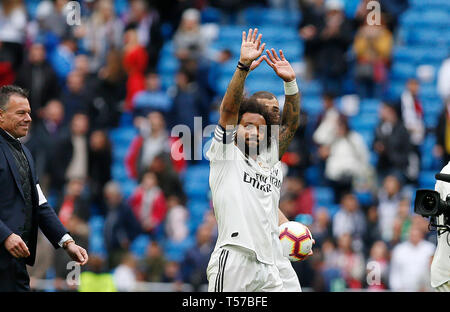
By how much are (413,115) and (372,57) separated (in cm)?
179

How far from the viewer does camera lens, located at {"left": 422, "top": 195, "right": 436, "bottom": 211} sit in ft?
25.8

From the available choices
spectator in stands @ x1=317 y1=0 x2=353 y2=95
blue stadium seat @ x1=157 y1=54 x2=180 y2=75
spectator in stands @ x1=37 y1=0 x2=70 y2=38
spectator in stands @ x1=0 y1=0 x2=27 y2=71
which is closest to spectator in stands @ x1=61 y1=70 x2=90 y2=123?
spectator in stands @ x1=0 y1=0 x2=27 y2=71

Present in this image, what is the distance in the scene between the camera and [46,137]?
54.8 ft

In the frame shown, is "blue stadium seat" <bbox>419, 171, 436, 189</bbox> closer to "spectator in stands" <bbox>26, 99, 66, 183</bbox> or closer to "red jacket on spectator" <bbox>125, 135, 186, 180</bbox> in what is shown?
"red jacket on spectator" <bbox>125, 135, 186, 180</bbox>

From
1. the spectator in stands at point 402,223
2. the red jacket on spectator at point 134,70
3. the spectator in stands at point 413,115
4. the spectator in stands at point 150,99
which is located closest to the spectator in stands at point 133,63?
the red jacket on spectator at point 134,70

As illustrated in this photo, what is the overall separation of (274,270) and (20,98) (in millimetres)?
2405

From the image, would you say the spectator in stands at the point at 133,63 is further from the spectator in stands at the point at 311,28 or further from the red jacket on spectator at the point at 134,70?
the spectator in stands at the point at 311,28

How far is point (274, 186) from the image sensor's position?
8.09 meters

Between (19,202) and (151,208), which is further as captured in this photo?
(151,208)

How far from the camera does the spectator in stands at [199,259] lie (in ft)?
47.2

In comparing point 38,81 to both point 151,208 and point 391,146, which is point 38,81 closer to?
point 151,208

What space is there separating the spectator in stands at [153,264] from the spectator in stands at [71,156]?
2029 mm

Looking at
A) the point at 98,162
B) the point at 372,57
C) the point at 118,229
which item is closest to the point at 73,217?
the point at 118,229

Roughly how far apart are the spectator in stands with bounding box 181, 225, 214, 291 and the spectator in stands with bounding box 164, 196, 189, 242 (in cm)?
129
